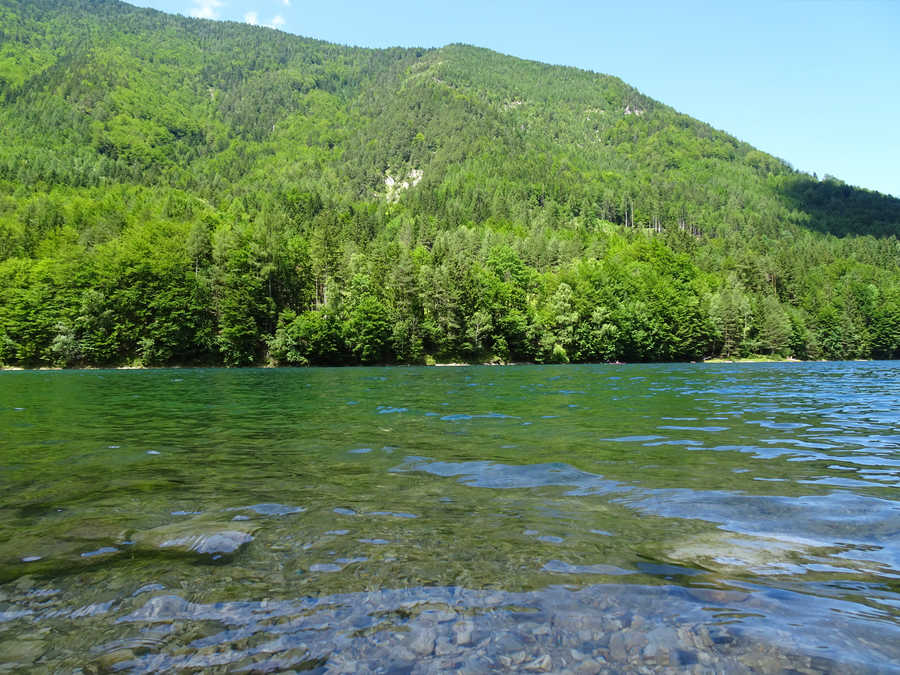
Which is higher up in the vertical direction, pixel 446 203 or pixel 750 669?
pixel 446 203

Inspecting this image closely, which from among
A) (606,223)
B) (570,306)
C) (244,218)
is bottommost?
(570,306)

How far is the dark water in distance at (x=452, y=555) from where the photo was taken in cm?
379

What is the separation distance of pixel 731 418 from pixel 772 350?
107 metres

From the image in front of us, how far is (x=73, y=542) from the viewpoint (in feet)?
20.1

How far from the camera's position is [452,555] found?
18.4ft

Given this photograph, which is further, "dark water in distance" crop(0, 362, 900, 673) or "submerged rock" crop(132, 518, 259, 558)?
"submerged rock" crop(132, 518, 259, 558)

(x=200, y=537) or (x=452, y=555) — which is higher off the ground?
(x=452, y=555)

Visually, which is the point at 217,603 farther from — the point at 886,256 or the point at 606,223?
the point at 886,256

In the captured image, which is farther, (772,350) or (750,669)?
(772,350)

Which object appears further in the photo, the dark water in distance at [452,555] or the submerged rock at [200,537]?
the submerged rock at [200,537]

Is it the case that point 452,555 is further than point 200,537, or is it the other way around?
point 200,537

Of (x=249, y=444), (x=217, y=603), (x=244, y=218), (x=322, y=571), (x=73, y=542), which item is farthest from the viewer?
(x=244, y=218)

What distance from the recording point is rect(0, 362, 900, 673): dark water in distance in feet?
12.5

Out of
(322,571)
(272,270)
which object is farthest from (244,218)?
(322,571)
